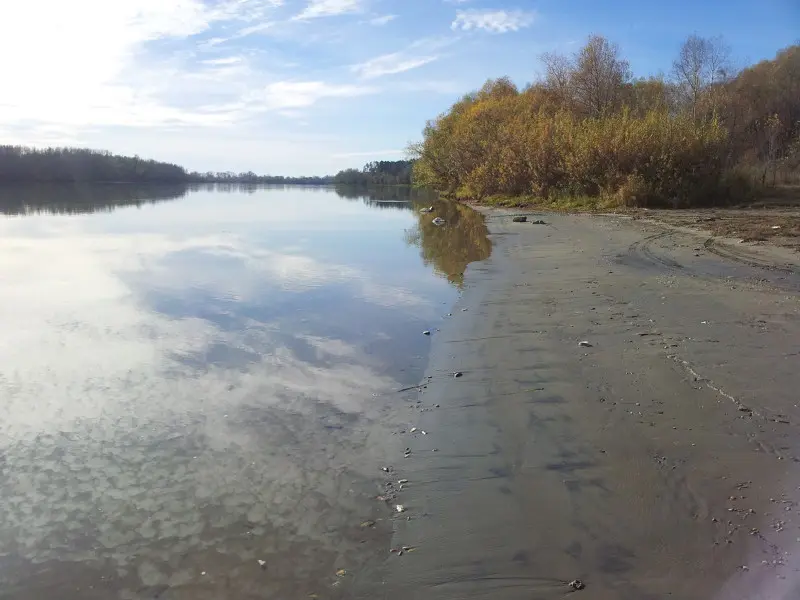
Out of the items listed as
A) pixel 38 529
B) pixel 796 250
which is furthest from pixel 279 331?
pixel 796 250

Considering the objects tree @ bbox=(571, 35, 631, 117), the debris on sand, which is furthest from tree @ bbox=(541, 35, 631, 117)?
the debris on sand

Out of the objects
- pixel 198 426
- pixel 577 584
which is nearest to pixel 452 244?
pixel 198 426

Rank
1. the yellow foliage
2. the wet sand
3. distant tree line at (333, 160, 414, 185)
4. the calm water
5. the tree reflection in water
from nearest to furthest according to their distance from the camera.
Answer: the wet sand → the calm water → the tree reflection in water → the yellow foliage → distant tree line at (333, 160, 414, 185)

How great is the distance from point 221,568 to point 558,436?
99.5 inches

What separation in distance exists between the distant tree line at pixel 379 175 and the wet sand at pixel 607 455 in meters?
107

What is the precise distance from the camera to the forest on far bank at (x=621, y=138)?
81.5 feet

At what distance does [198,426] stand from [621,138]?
1025 inches

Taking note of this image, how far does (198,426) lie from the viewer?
4758 mm

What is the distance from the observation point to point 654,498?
11.3 feet

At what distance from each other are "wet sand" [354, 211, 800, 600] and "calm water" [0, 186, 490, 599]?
0.41 m

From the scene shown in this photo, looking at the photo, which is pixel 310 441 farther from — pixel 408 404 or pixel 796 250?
pixel 796 250

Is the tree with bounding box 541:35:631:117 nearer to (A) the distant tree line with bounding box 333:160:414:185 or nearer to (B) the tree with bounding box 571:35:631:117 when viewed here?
(B) the tree with bounding box 571:35:631:117

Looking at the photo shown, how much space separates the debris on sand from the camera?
2.76m

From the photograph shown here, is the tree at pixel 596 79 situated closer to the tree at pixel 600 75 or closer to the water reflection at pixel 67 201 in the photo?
the tree at pixel 600 75
